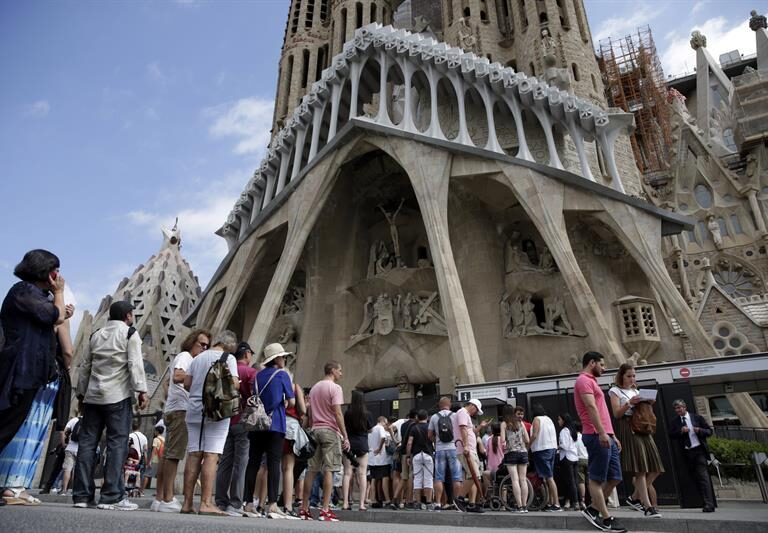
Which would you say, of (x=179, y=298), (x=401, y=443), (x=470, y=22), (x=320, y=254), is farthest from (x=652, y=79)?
(x=401, y=443)

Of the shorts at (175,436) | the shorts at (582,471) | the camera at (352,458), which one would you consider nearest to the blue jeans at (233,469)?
the shorts at (175,436)

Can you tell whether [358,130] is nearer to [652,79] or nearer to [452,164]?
[452,164]

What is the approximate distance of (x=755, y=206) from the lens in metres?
24.5

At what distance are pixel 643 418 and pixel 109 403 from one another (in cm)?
419

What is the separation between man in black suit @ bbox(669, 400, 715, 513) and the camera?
5836 mm

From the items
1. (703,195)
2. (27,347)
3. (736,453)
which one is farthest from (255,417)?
(703,195)

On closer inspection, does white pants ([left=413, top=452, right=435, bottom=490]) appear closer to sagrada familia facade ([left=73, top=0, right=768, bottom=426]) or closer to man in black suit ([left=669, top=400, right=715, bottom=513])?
man in black suit ([left=669, top=400, right=715, bottom=513])

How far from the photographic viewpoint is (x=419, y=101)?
68.0 feet

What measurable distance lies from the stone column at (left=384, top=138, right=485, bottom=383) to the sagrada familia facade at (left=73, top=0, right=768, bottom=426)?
2.2 inches

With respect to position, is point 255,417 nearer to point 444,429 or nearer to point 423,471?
point 444,429

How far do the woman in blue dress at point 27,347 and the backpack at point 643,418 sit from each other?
4434 mm

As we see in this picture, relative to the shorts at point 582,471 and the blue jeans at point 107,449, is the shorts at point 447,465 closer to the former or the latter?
the shorts at point 582,471

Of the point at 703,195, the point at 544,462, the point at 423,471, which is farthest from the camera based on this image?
the point at 703,195

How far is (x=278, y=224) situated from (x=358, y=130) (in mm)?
4160
